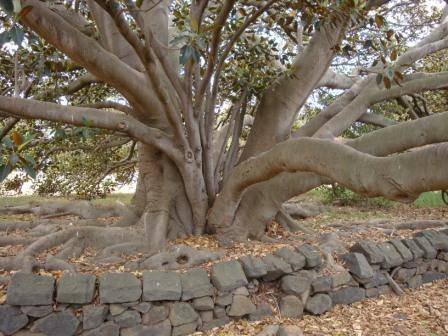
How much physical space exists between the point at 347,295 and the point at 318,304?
1.62 ft

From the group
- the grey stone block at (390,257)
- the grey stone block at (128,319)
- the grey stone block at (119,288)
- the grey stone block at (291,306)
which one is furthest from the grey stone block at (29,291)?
the grey stone block at (390,257)

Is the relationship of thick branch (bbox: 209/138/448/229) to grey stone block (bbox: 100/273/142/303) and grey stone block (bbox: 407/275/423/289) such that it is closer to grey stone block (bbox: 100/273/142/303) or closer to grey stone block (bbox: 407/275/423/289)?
grey stone block (bbox: 100/273/142/303)

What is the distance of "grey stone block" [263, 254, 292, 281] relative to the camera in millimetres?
4039

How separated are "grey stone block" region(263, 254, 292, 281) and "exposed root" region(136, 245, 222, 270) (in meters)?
0.61

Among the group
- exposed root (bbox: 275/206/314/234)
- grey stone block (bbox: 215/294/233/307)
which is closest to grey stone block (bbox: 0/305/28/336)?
grey stone block (bbox: 215/294/233/307)

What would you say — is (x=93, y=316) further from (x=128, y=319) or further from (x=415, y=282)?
(x=415, y=282)

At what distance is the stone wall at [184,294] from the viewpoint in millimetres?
3248

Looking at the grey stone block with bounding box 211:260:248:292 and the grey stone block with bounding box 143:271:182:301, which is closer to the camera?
the grey stone block with bounding box 143:271:182:301

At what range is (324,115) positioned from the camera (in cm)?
570

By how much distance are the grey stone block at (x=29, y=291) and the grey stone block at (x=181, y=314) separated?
1.01 m

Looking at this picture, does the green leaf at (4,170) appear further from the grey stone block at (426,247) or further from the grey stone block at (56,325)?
the grey stone block at (426,247)

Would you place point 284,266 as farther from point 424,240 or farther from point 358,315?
point 424,240

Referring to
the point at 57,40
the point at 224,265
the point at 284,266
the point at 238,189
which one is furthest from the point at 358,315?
the point at 57,40

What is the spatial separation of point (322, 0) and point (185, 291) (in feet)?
9.59
